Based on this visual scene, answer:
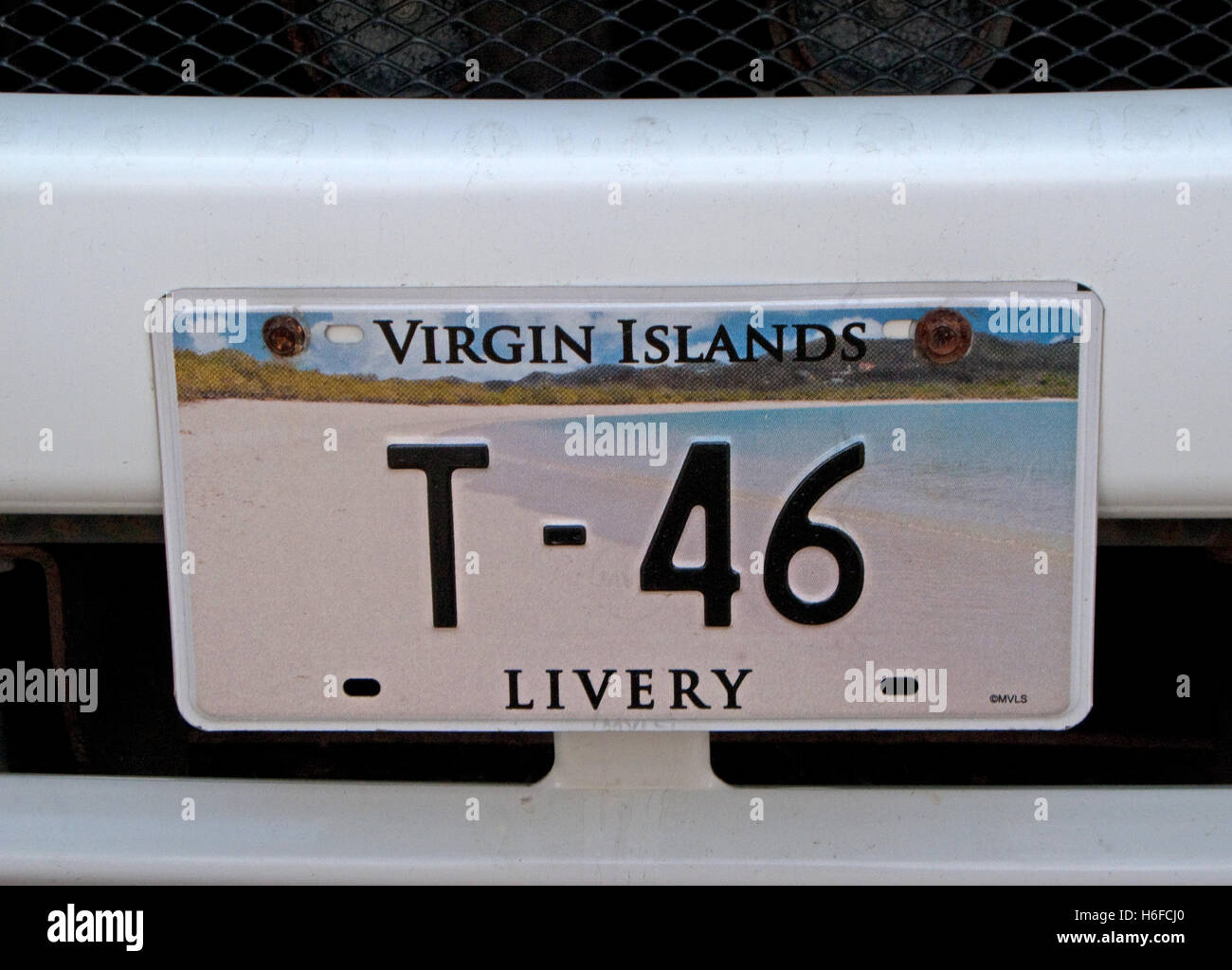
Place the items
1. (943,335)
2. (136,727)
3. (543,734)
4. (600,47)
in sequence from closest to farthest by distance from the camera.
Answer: (943,335) → (600,47) → (543,734) → (136,727)

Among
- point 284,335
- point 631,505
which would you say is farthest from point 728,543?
point 284,335

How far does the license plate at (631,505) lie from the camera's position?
897 mm

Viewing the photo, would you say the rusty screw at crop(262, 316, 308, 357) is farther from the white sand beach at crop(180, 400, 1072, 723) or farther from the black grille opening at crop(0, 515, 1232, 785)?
the black grille opening at crop(0, 515, 1232, 785)

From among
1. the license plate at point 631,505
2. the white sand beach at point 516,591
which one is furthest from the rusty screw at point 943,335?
the white sand beach at point 516,591

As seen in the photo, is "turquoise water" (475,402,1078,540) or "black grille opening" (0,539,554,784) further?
"black grille opening" (0,539,554,784)

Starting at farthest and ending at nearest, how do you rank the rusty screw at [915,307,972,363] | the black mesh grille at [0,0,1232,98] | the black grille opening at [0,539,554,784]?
the black grille opening at [0,539,554,784] < the black mesh grille at [0,0,1232,98] < the rusty screw at [915,307,972,363]

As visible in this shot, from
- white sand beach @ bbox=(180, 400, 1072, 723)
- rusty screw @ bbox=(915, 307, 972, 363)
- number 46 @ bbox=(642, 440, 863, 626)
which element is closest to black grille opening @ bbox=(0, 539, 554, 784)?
white sand beach @ bbox=(180, 400, 1072, 723)

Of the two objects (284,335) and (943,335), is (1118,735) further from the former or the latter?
(284,335)

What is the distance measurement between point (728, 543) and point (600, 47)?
A: 437 mm

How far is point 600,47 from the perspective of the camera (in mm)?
1038

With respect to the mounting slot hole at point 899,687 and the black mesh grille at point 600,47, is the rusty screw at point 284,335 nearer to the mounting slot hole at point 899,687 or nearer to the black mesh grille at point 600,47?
the black mesh grille at point 600,47

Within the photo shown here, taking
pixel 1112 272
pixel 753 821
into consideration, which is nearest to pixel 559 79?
pixel 1112 272

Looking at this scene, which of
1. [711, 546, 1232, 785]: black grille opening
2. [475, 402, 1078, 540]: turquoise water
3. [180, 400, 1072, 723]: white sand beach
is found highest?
[475, 402, 1078, 540]: turquoise water

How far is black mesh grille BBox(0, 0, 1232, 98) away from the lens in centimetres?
101
